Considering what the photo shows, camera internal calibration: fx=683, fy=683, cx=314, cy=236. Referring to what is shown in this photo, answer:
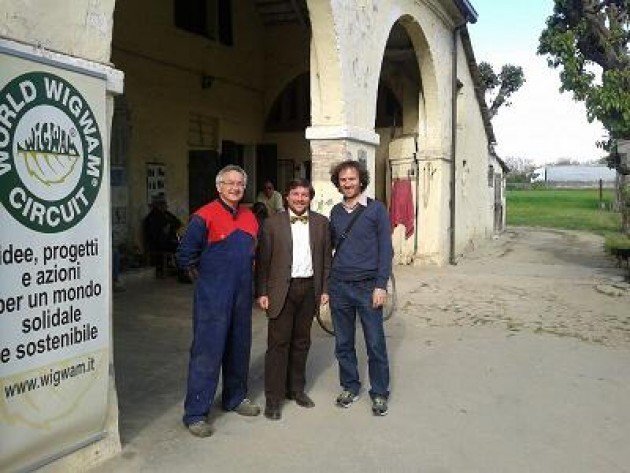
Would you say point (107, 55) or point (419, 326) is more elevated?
point (107, 55)

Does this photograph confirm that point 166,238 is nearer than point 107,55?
No

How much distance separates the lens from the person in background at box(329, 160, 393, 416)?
15.4 feet

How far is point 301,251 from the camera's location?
464cm

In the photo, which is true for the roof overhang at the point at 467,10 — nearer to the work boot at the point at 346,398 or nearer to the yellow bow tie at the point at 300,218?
the yellow bow tie at the point at 300,218

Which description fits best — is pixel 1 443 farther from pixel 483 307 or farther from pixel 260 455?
pixel 483 307

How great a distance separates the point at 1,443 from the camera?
10.2 feet

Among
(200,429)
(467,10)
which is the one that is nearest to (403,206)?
(467,10)

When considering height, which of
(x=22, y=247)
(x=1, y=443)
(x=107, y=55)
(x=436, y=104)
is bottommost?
(x=1, y=443)

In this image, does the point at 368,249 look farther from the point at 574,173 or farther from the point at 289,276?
the point at 574,173

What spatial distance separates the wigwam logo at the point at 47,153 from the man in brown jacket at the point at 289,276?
4.46 feet

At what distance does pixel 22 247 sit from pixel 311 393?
2706mm

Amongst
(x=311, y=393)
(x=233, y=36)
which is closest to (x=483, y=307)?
(x=311, y=393)

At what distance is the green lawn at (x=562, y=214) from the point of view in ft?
92.0

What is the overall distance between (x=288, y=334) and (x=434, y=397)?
131cm
